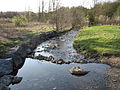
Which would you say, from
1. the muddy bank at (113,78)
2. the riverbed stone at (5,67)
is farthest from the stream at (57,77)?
the riverbed stone at (5,67)

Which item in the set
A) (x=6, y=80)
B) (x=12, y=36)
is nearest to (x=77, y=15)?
(x=12, y=36)

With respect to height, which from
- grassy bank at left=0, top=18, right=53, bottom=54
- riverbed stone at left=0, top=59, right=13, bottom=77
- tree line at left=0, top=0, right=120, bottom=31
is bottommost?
riverbed stone at left=0, top=59, right=13, bottom=77

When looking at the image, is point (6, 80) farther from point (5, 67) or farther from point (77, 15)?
point (77, 15)

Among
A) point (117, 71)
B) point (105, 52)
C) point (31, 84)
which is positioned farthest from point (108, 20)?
point (31, 84)

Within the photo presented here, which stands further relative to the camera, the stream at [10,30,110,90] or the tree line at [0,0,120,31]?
the tree line at [0,0,120,31]

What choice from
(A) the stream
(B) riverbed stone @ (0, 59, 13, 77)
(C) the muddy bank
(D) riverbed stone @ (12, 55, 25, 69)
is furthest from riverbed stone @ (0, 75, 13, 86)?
(C) the muddy bank

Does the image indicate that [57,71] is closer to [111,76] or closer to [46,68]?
[46,68]

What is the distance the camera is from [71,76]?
42.0 ft

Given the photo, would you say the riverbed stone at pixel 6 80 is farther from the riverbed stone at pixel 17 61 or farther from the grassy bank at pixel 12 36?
the grassy bank at pixel 12 36

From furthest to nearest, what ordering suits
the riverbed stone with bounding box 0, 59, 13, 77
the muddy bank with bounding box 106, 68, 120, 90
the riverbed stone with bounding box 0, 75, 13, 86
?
the riverbed stone with bounding box 0, 59, 13, 77
the riverbed stone with bounding box 0, 75, 13, 86
the muddy bank with bounding box 106, 68, 120, 90

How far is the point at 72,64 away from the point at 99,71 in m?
2.93

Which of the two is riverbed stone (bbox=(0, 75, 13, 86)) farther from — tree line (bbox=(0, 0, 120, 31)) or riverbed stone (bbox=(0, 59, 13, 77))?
tree line (bbox=(0, 0, 120, 31))

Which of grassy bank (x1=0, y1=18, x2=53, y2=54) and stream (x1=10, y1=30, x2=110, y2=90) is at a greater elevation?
grassy bank (x1=0, y1=18, x2=53, y2=54)

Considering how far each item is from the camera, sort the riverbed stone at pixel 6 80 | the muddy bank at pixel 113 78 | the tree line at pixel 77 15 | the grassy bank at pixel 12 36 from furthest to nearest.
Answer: the tree line at pixel 77 15, the grassy bank at pixel 12 36, the riverbed stone at pixel 6 80, the muddy bank at pixel 113 78
